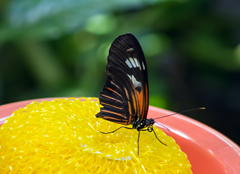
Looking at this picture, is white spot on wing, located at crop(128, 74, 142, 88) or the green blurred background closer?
white spot on wing, located at crop(128, 74, 142, 88)

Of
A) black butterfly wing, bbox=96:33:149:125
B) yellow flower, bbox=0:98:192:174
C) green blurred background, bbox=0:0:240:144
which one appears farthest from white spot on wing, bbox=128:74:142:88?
green blurred background, bbox=0:0:240:144

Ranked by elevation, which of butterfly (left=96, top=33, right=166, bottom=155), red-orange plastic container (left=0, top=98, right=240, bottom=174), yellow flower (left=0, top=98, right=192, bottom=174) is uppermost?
butterfly (left=96, top=33, right=166, bottom=155)

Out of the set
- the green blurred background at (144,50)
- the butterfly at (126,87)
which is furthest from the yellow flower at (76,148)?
the green blurred background at (144,50)

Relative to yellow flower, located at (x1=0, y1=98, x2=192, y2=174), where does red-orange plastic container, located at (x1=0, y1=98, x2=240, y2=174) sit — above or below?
below

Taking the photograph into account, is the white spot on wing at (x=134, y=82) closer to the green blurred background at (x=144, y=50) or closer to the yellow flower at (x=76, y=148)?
the yellow flower at (x=76, y=148)

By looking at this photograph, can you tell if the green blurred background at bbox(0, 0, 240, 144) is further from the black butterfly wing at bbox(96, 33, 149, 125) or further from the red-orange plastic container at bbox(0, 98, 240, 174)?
the black butterfly wing at bbox(96, 33, 149, 125)

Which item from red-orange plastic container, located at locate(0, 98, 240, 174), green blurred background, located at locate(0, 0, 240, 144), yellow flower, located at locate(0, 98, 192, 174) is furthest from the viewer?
green blurred background, located at locate(0, 0, 240, 144)
